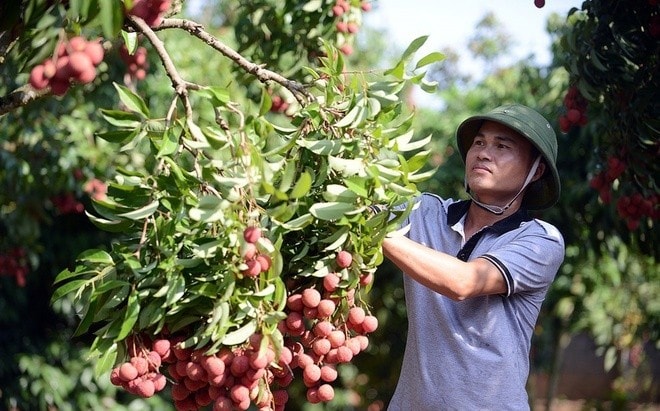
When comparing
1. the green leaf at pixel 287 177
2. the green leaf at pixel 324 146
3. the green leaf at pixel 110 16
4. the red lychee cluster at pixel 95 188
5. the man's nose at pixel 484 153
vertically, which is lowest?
the red lychee cluster at pixel 95 188

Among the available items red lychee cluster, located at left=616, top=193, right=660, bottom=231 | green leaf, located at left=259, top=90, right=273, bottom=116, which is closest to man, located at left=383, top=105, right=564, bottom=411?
green leaf, located at left=259, top=90, right=273, bottom=116

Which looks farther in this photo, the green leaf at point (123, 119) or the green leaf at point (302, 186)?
the green leaf at point (123, 119)

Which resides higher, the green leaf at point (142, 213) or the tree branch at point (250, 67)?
the tree branch at point (250, 67)

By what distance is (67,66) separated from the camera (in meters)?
1.40

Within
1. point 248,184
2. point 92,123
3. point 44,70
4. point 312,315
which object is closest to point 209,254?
point 248,184

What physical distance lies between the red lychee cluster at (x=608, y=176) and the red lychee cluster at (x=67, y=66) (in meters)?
1.90

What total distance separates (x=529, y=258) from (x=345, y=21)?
124 cm

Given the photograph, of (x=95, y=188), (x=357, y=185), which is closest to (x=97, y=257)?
(x=357, y=185)

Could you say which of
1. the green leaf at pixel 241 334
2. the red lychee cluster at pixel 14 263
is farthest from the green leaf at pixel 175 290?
the red lychee cluster at pixel 14 263

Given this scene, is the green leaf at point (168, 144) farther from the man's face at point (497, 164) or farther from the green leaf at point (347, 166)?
the man's face at point (497, 164)

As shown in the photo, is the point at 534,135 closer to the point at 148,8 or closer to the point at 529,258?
the point at 529,258

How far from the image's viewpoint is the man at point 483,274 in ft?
6.48

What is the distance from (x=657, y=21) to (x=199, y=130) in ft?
5.22

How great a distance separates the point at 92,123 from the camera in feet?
15.1
